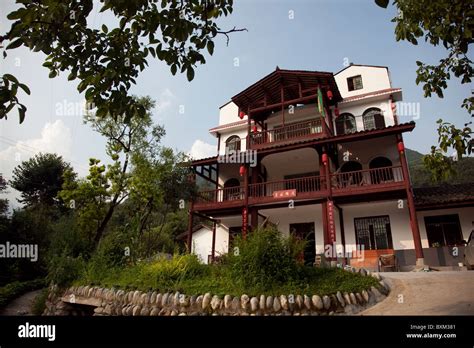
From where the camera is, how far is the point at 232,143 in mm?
19188

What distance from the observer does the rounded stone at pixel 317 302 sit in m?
6.37

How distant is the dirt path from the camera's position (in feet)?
32.3

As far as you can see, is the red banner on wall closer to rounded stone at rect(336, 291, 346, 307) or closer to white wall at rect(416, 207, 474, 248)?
white wall at rect(416, 207, 474, 248)

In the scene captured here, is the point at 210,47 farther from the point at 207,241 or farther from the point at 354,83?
the point at 207,241

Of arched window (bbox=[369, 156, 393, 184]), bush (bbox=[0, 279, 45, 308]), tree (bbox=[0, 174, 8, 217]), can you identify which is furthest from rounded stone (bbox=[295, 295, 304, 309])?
tree (bbox=[0, 174, 8, 217])

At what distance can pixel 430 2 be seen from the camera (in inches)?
144

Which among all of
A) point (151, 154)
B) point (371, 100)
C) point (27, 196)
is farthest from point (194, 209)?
point (27, 196)

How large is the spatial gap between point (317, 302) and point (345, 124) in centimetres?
1203

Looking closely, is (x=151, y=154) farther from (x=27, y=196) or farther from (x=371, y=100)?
(x=27, y=196)

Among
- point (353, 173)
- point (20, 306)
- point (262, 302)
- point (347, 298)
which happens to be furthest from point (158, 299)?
point (353, 173)

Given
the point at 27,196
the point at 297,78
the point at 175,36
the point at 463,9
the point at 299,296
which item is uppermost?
the point at 297,78

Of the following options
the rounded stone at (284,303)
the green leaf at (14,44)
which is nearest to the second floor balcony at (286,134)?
the rounded stone at (284,303)

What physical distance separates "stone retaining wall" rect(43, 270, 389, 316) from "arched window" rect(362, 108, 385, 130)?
970 centimetres
